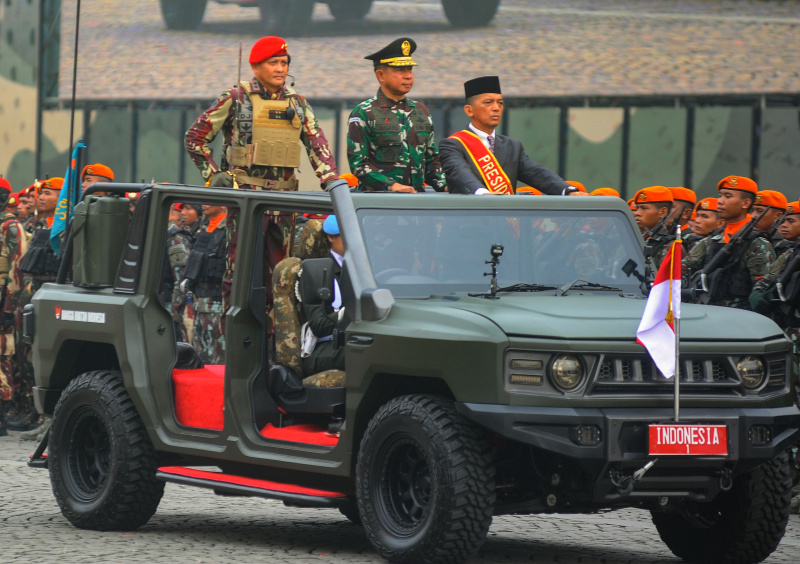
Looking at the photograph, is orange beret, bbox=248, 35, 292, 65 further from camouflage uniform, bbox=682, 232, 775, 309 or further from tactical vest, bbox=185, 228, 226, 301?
camouflage uniform, bbox=682, 232, 775, 309

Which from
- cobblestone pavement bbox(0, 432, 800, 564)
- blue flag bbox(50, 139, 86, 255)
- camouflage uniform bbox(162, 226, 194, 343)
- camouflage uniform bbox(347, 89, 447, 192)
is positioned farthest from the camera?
blue flag bbox(50, 139, 86, 255)

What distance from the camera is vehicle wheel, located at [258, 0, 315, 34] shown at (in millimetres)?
23953

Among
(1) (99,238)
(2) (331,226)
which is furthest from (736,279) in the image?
(1) (99,238)

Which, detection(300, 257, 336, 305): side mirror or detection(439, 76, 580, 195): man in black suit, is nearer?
detection(300, 257, 336, 305): side mirror

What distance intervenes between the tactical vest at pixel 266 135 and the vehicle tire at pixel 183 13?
14.3 m

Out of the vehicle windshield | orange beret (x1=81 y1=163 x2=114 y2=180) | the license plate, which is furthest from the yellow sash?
orange beret (x1=81 y1=163 x2=114 y2=180)

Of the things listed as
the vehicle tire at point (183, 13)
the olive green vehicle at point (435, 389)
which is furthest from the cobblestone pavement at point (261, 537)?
the vehicle tire at point (183, 13)

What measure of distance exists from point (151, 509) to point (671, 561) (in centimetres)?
286

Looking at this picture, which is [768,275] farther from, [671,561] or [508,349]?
[508,349]

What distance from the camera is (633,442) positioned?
7.60 metres

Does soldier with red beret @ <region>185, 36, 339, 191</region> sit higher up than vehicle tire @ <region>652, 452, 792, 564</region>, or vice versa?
soldier with red beret @ <region>185, 36, 339, 191</region>

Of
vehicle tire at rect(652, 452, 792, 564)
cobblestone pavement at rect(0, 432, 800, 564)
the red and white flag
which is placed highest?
the red and white flag

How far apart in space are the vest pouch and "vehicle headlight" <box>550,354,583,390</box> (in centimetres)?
337

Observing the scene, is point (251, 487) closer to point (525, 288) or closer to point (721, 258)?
point (525, 288)
